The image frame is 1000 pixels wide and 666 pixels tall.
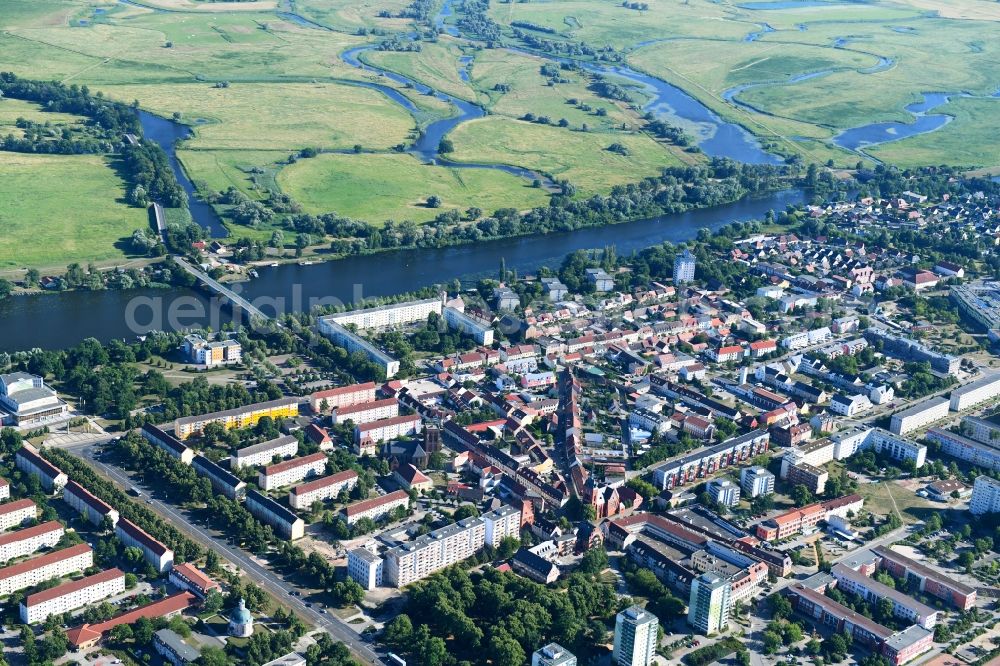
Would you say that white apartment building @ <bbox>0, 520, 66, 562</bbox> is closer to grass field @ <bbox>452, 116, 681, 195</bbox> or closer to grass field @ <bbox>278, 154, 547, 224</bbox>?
grass field @ <bbox>278, 154, 547, 224</bbox>

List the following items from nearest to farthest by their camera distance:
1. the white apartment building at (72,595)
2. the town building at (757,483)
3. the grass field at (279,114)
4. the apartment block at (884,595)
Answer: the white apartment building at (72,595) → the apartment block at (884,595) → the town building at (757,483) → the grass field at (279,114)

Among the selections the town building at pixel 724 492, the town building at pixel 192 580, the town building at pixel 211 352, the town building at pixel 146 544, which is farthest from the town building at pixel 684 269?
the town building at pixel 192 580

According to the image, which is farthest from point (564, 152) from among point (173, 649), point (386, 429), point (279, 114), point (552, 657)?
point (173, 649)

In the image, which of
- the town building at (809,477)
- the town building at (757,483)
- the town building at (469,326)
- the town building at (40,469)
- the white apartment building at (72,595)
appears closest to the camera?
the white apartment building at (72,595)

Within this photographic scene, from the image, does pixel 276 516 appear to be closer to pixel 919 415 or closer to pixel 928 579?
pixel 928 579

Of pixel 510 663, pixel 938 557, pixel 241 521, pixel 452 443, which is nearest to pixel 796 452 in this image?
pixel 938 557

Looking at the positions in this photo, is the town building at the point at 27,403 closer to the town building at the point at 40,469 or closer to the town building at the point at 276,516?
the town building at the point at 40,469

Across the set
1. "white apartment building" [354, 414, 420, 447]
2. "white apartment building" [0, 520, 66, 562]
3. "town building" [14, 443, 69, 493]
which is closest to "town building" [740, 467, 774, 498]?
"white apartment building" [354, 414, 420, 447]

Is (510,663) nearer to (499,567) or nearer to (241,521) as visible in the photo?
(499,567)
